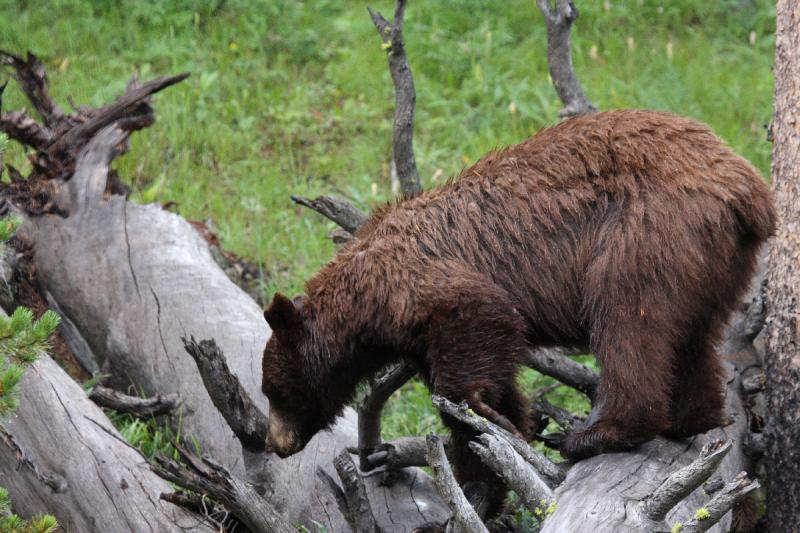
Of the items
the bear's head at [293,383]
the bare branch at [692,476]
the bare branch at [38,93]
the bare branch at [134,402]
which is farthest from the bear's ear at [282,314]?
the bare branch at [38,93]

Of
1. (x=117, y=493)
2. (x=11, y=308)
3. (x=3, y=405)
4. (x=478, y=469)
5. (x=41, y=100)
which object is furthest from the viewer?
(x=41, y=100)

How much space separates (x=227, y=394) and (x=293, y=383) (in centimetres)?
41

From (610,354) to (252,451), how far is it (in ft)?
6.15

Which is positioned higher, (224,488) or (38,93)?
(38,93)

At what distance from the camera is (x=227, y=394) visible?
4691 millimetres

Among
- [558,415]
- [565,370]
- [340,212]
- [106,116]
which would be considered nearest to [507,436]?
[558,415]

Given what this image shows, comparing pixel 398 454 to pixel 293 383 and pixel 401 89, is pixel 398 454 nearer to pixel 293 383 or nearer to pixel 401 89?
pixel 293 383

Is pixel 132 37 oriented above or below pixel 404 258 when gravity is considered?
above

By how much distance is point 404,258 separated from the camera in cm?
461

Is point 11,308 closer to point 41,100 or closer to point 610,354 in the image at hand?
point 41,100

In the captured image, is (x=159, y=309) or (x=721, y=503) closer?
(x=721, y=503)

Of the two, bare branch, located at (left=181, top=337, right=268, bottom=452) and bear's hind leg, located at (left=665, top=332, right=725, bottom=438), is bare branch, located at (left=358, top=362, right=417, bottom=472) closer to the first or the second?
bare branch, located at (left=181, top=337, right=268, bottom=452)

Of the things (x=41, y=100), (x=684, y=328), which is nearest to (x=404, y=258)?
(x=684, y=328)

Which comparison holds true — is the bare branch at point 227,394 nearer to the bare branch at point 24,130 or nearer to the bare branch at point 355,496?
the bare branch at point 355,496
